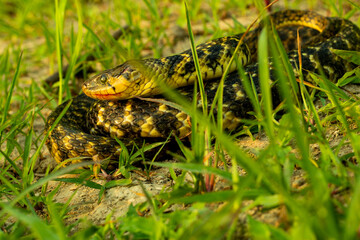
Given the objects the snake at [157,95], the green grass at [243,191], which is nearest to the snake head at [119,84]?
the snake at [157,95]

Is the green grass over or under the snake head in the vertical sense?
under

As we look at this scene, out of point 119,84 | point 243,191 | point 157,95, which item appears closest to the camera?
point 243,191

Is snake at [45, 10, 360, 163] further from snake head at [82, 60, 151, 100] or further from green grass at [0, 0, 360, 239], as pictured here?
green grass at [0, 0, 360, 239]

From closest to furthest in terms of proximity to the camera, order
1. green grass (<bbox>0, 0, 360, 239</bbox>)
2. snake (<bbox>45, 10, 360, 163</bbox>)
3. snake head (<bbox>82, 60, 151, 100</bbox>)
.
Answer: green grass (<bbox>0, 0, 360, 239</bbox>)
snake (<bbox>45, 10, 360, 163</bbox>)
snake head (<bbox>82, 60, 151, 100</bbox>)

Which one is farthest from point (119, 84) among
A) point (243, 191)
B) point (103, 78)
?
point (243, 191)

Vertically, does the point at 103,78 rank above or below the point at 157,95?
above

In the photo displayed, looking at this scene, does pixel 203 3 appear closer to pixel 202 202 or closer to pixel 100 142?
pixel 100 142

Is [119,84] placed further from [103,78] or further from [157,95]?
[157,95]

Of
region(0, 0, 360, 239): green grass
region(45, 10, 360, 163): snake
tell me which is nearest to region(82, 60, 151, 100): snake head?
region(45, 10, 360, 163): snake
